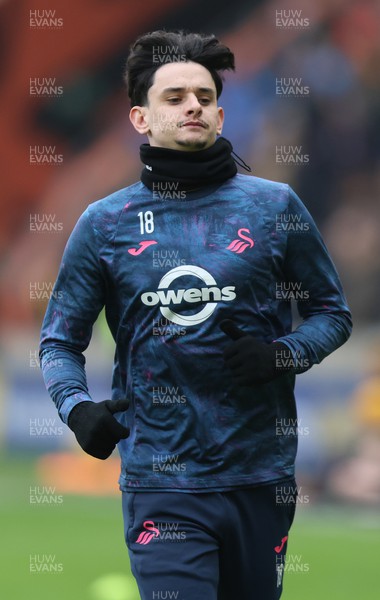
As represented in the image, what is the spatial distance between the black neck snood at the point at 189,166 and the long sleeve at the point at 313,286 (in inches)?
9.5

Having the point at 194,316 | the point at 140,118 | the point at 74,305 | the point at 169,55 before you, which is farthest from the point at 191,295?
the point at 169,55

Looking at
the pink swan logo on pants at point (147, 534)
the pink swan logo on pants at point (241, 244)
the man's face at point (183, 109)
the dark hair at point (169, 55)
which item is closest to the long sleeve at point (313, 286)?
the pink swan logo on pants at point (241, 244)

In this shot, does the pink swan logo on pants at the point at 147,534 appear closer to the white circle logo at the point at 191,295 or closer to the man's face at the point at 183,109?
the white circle logo at the point at 191,295

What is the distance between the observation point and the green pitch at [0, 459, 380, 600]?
666 cm

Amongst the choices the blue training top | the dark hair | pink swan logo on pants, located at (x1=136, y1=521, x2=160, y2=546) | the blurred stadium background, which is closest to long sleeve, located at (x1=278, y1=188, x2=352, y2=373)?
the blue training top

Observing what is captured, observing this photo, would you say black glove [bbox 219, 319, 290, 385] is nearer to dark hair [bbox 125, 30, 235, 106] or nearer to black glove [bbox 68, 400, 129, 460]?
black glove [bbox 68, 400, 129, 460]

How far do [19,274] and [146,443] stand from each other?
9.19 meters

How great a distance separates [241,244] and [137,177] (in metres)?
8.56

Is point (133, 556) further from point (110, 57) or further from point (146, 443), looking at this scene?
point (110, 57)

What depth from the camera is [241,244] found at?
3770 millimetres

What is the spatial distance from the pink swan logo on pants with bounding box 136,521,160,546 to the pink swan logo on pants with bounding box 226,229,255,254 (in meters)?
0.84

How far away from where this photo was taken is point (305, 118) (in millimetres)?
11773

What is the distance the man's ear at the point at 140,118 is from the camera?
3.95 m

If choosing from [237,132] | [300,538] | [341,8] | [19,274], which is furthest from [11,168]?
[300,538]
